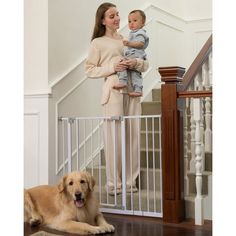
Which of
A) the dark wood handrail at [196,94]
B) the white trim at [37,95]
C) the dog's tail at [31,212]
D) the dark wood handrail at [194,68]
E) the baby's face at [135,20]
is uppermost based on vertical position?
the baby's face at [135,20]

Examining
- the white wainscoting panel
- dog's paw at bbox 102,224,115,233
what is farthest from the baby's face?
dog's paw at bbox 102,224,115,233

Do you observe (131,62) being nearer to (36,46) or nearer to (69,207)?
(36,46)

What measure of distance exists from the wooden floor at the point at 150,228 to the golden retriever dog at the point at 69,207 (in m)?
0.08

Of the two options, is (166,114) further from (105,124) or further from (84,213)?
(84,213)

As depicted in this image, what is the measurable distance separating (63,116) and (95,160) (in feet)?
1.93

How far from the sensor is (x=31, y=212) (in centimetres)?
327

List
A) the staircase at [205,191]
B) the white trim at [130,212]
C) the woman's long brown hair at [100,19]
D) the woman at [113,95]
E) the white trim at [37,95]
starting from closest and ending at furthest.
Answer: the staircase at [205,191] → the white trim at [130,212] → the woman at [113,95] → the woman's long brown hair at [100,19] → the white trim at [37,95]

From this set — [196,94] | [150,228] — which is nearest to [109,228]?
[150,228]

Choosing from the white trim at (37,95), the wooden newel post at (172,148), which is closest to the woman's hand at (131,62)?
the wooden newel post at (172,148)

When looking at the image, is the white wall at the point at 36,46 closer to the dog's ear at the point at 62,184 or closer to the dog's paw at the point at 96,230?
the dog's ear at the point at 62,184

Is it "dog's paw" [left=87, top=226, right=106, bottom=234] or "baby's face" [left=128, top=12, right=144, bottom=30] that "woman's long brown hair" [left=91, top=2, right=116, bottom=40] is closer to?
"baby's face" [left=128, top=12, right=144, bottom=30]

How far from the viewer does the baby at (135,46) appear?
11.8 ft
